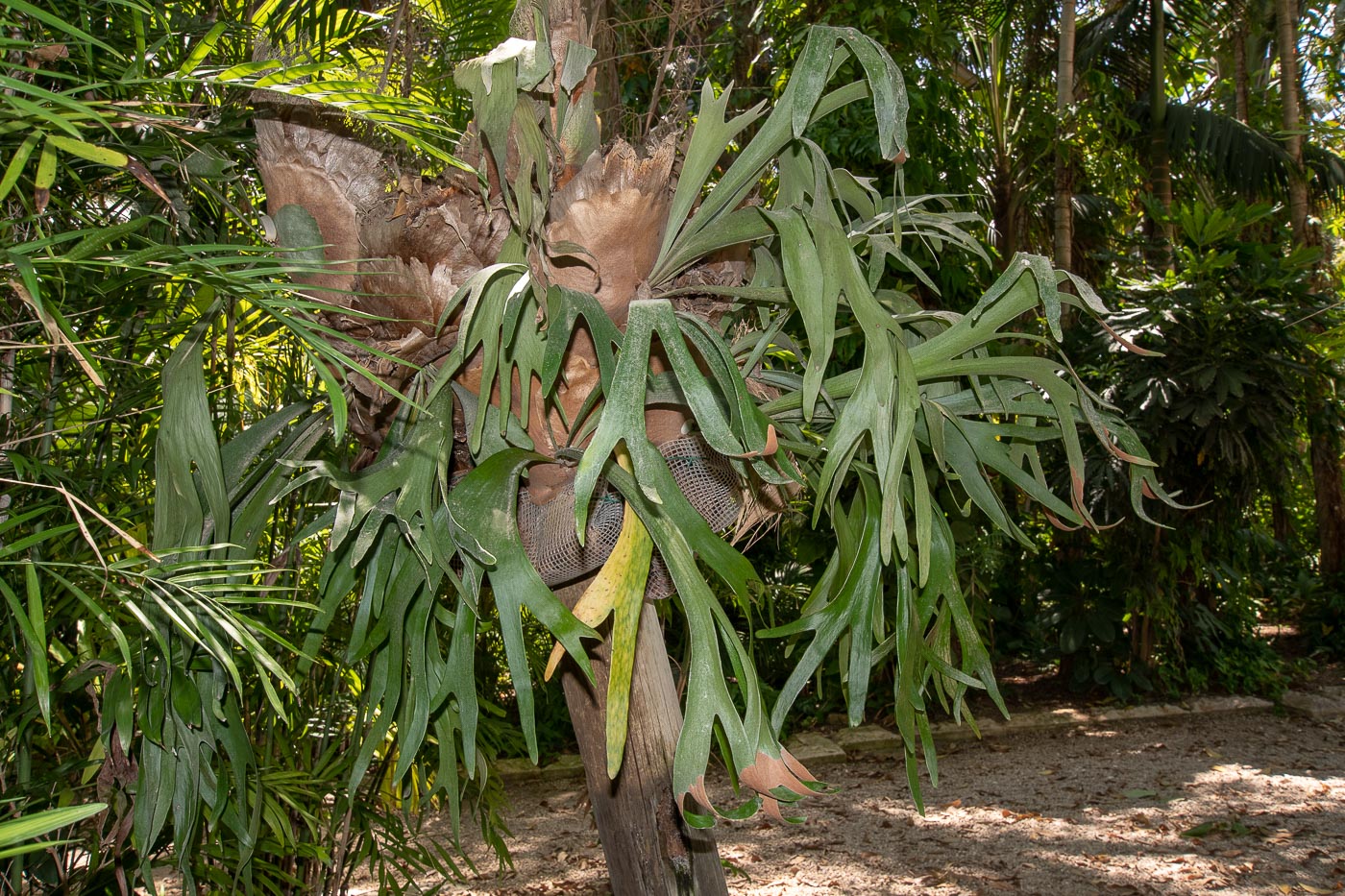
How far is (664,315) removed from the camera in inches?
38.7

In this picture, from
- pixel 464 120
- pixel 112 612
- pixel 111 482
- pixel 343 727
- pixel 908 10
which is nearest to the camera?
pixel 112 612

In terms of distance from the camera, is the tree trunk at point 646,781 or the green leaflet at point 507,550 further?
the tree trunk at point 646,781

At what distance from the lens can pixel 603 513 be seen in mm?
1168

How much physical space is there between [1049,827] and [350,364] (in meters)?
3.27

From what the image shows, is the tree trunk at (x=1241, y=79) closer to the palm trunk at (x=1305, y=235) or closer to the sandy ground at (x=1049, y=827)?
the palm trunk at (x=1305, y=235)

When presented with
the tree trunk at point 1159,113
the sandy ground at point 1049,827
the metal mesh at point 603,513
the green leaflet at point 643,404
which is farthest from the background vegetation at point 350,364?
the sandy ground at point 1049,827

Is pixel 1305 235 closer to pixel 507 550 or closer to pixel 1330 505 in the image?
pixel 1330 505

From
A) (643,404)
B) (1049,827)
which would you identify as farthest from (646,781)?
(1049,827)

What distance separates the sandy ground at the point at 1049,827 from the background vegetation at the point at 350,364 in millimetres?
393

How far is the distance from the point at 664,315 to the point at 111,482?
0.99 meters

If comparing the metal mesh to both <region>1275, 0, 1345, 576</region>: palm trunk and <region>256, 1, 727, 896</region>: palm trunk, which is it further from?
<region>1275, 0, 1345, 576</region>: palm trunk

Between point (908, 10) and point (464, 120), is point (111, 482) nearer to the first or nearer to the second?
point (464, 120)

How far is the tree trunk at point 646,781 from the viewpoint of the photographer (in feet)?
4.69

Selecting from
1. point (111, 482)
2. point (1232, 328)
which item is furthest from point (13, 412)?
point (1232, 328)
